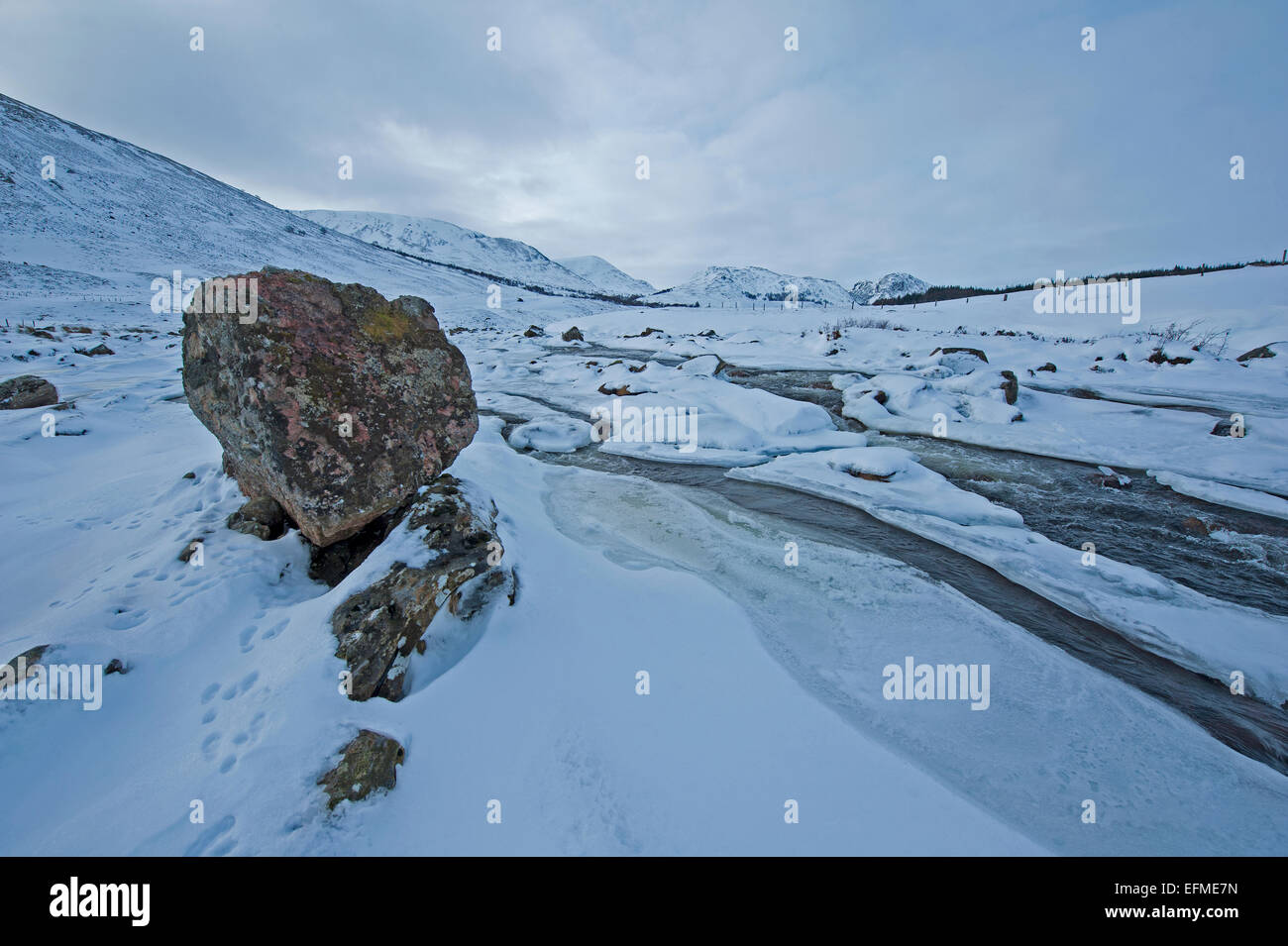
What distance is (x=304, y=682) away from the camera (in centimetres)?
255

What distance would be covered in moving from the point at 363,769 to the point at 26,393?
34.8ft

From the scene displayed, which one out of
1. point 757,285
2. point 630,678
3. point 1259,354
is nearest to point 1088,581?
point 630,678

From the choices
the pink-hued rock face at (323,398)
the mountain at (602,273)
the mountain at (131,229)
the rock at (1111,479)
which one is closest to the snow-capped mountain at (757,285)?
the mountain at (602,273)

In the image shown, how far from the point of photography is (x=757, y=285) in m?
156

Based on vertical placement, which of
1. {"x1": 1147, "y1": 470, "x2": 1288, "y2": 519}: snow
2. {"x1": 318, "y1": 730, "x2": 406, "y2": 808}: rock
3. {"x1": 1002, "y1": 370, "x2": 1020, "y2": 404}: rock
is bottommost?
{"x1": 318, "y1": 730, "x2": 406, "y2": 808}: rock

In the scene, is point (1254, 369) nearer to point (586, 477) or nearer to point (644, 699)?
point (586, 477)

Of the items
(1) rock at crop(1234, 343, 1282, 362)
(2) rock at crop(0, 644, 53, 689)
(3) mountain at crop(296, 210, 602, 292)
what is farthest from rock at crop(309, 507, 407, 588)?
(3) mountain at crop(296, 210, 602, 292)

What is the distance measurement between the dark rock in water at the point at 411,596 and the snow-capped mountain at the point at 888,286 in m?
181

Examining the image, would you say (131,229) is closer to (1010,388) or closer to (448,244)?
(1010,388)

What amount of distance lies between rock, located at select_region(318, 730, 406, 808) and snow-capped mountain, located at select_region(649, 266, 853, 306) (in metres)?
134

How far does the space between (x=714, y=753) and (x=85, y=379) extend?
15.5 metres

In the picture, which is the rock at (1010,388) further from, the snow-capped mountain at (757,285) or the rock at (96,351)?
the snow-capped mountain at (757,285)

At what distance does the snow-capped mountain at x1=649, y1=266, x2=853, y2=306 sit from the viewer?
455 feet

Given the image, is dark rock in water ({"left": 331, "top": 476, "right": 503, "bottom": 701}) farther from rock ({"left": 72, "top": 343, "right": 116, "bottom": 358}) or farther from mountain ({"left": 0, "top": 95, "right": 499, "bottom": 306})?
mountain ({"left": 0, "top": 95, "right": 499, "bottom": 306})
